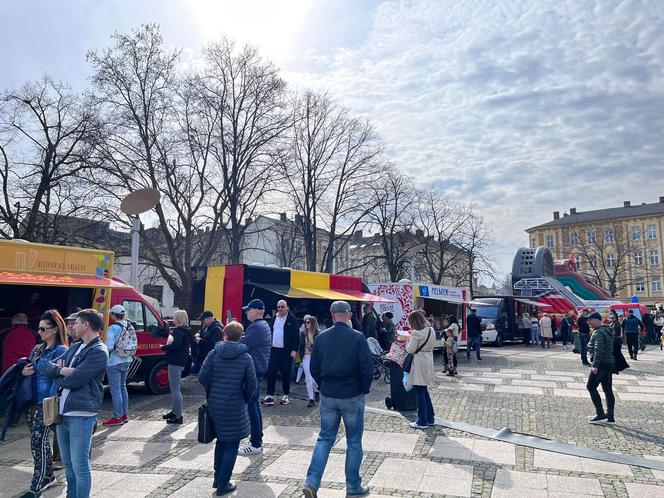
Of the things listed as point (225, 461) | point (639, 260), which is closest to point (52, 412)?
point (225, 461)

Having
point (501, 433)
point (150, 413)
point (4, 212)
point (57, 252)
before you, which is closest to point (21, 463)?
point (150, 413)

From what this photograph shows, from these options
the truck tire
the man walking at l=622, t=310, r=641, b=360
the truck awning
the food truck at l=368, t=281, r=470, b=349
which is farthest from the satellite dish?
the man walking at l=622, t=310, r=641, b=360

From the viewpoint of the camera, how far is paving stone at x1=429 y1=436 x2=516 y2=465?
607 centimetres

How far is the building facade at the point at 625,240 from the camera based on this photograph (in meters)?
68.9

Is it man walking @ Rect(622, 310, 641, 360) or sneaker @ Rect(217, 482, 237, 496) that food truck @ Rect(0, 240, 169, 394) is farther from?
man walking @ Rect(622, 310, 641, 360)

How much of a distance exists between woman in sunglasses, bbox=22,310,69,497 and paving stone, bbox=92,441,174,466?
1073mm

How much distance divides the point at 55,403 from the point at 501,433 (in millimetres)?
5489

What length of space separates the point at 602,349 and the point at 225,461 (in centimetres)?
586

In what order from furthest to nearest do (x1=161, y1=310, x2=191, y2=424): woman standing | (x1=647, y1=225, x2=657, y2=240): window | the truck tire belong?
1. (x1=647, y1=225, x2=657, y2=240): window
2. the truck tire
3. (x1=161, y1=310, x2=191, y2=424): woman standing

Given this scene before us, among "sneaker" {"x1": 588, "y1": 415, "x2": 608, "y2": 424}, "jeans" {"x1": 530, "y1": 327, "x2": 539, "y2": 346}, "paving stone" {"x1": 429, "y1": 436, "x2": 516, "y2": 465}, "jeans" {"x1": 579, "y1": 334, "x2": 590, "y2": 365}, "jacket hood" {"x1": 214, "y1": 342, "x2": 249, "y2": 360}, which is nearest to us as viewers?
"jacket hood" {"x1": 214, "y1": 342, "x2": 249, "y2": 360}

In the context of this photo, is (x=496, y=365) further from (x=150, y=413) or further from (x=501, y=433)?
(x=150, y=413)

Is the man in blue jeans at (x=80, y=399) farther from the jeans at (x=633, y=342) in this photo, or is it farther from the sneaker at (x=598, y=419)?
the jeans at (x=633, y=342)

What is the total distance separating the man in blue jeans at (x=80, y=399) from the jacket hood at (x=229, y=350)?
40.9 inches

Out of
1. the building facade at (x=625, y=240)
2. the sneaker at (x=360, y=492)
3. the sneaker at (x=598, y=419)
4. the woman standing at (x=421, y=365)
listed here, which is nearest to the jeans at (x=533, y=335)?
the sneaker at (x=598, y=419)
